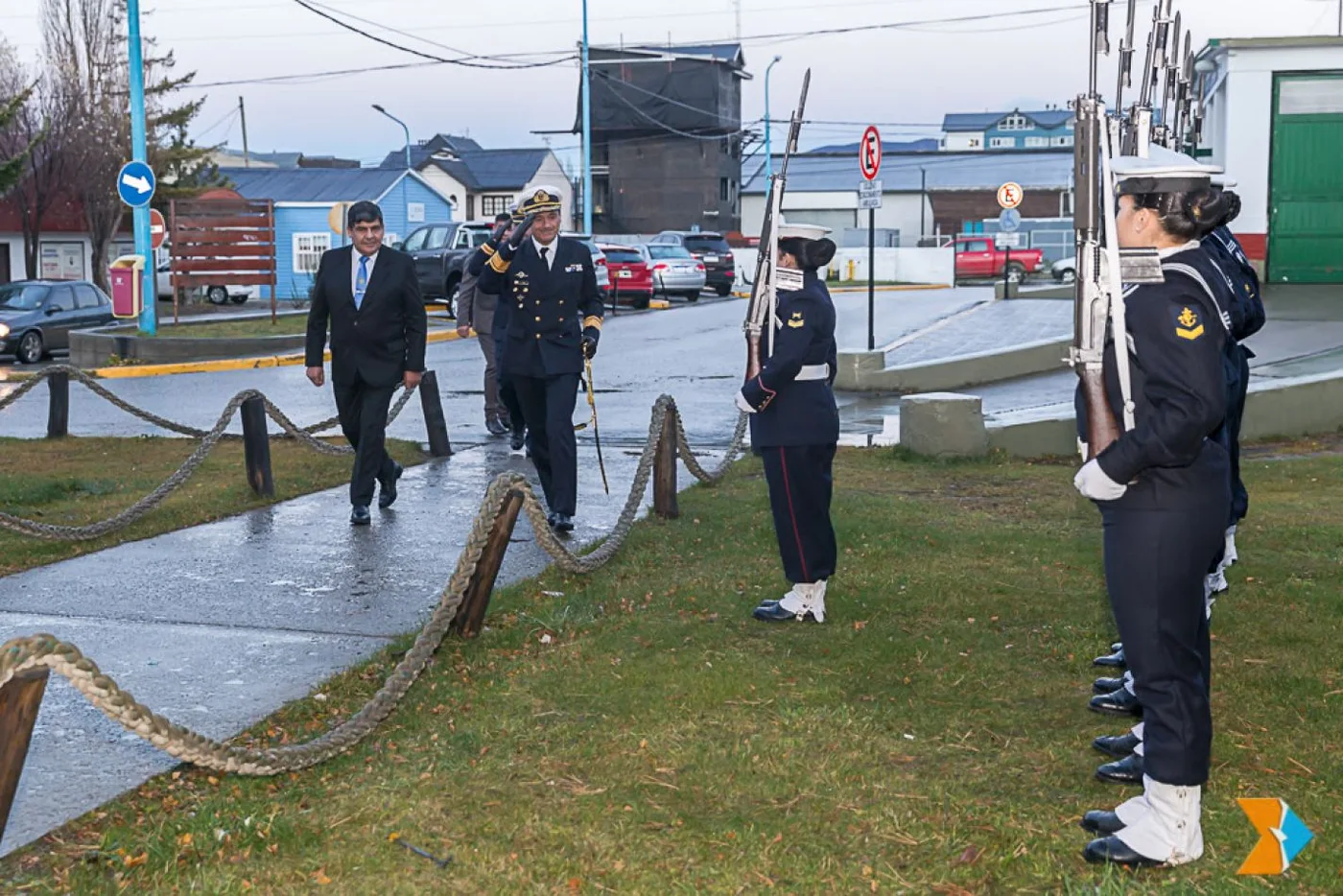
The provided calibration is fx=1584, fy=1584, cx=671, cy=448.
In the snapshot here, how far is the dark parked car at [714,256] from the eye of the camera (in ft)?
147

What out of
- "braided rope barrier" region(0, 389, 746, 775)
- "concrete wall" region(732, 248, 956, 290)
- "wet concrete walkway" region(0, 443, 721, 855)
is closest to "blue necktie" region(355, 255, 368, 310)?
"wet concrete walkway" region(0, 443, 721, 855)

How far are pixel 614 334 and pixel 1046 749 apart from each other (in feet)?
71.9

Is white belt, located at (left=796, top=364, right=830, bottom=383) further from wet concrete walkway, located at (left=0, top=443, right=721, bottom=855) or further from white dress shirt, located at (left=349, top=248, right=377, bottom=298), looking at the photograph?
white dress shirt, located at (left=349, top=248, right=377, bottom=298)

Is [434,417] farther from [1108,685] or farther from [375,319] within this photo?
[1108,685]

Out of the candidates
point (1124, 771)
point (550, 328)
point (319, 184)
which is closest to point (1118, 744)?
point (1124, 771)

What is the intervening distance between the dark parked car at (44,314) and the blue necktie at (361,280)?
18.4 meters

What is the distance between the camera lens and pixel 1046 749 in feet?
17.0

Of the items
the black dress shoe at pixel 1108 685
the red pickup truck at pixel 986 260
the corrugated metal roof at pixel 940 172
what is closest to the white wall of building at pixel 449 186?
the corrugated metal roof at pixel 940 172

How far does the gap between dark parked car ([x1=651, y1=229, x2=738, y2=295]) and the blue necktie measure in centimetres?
3491

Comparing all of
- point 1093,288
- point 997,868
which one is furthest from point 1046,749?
point 1093,288

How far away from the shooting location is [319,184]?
61.7 metres

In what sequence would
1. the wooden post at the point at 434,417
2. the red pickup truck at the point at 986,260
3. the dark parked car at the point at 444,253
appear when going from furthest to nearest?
the red pickup truck at the point at 986,260
the dark parked car at the point at 444,253
the wooden post at the point at 434,417

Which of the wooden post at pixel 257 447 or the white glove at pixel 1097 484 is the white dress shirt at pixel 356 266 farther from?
the white glove at pixel 1097 484

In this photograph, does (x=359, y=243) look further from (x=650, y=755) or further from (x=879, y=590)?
(x=650, y=755)
